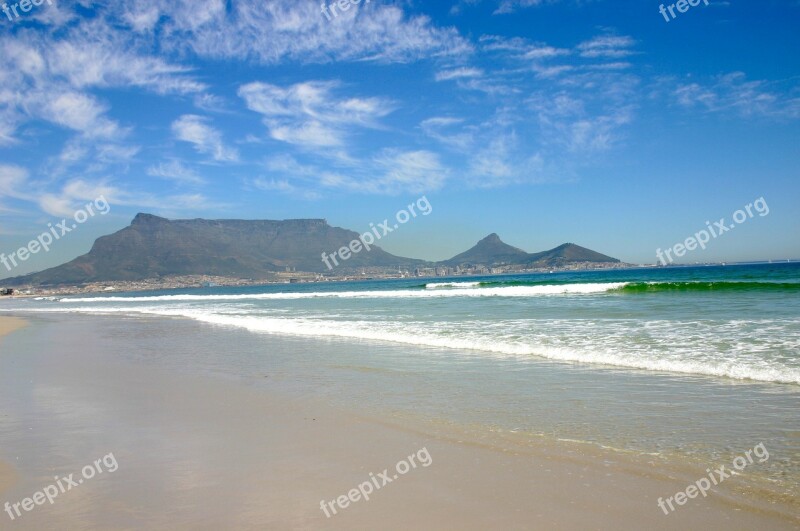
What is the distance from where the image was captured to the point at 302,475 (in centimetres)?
468

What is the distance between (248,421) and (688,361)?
294 inches

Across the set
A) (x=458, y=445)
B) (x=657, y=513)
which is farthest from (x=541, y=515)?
(x=458, y=445)

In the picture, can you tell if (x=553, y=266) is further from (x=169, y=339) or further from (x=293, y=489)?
(x=293, y=489)

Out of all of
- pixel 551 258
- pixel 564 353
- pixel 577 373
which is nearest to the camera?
pixel 577 373
